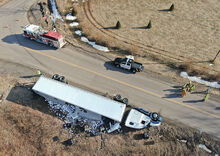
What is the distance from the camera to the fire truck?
94.6ft

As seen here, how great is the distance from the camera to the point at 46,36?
94.8ft

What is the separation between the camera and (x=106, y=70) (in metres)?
27.4

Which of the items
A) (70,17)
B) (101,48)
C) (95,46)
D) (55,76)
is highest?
(70,17)

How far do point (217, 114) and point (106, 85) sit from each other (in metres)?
15.4

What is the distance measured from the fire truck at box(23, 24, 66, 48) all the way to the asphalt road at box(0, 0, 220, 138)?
3.01 ft

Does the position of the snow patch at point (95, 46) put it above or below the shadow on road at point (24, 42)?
below

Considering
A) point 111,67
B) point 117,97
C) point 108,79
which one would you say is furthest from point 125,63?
point 117,97

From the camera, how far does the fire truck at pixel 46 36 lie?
28.8 meters

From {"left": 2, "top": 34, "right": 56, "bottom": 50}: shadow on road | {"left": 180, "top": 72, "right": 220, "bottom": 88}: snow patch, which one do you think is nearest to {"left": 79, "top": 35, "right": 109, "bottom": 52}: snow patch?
{"left": 2, "top": 34, "right": 56, "bottom": 50}: shadow on road

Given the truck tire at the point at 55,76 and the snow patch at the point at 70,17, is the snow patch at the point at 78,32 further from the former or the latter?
the truck tire at the point at 55,76

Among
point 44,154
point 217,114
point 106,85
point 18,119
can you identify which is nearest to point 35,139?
point 44,154

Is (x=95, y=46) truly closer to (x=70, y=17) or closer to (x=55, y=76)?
(x=55, y=76)

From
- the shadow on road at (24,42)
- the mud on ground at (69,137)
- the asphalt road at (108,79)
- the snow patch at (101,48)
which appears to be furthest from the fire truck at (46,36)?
the mud on ground at (69,137)

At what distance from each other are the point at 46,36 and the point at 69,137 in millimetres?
17306
